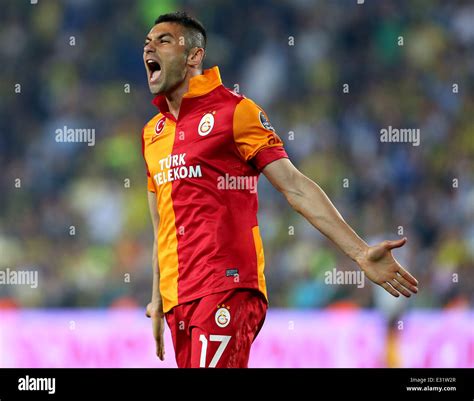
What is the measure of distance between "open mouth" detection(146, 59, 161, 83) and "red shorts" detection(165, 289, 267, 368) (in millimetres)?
1127

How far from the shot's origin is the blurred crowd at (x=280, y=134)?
8641mm

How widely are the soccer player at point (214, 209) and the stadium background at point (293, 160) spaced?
2960 millimetres

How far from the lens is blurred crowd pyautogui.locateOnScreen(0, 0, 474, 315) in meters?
8.64

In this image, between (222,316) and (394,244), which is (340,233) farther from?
(222,316)

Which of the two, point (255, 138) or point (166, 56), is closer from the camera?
point (255, 138)

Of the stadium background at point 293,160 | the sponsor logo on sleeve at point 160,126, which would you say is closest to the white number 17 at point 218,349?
the sponsor logo on sleeve at point 160,126

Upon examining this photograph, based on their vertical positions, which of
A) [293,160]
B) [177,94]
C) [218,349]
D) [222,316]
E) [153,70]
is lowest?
[218,349]

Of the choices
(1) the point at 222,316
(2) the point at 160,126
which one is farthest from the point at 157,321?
(2) the point at 160,126

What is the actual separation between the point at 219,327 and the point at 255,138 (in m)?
0.86

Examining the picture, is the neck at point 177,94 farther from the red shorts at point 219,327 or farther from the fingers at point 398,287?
the fingers at point 398,287

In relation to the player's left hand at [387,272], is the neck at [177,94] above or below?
above

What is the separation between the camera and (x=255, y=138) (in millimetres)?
4422

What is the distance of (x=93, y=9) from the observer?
34.9 ft
